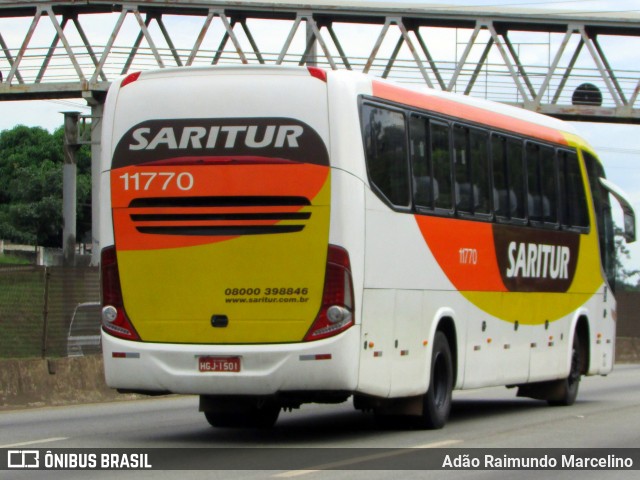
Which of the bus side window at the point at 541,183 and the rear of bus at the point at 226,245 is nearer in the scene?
the rear of bus at the point at 226,245

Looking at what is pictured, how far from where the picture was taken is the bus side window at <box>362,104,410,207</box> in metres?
14.2

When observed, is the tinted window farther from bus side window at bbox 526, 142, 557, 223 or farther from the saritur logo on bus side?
bus side window at bbox 526, 142, 557, 223

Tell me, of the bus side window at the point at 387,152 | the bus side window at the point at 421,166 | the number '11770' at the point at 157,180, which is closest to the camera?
the number '11770' at the point at 157,180

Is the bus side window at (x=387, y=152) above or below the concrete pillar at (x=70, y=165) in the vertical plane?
below

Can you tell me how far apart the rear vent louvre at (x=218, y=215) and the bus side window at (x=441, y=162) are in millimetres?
2568

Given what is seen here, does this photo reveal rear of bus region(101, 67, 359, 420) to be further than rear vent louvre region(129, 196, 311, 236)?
No

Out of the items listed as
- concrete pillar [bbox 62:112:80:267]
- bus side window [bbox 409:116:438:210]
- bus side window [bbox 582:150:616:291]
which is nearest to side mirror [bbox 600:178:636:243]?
bus side window [bbox 582:150:616:291]

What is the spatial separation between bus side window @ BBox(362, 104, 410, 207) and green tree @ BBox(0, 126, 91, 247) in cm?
8336

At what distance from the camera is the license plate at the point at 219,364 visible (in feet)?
44.4

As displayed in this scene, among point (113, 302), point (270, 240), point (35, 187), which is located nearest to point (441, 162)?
point (270, 240)

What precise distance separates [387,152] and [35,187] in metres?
87.2

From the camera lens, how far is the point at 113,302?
14172 mm

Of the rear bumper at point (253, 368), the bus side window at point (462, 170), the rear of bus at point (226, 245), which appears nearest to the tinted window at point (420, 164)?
the bus side window at point (462, 170)

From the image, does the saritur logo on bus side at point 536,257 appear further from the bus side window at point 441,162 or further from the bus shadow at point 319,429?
the bus shadow at point 319,429
